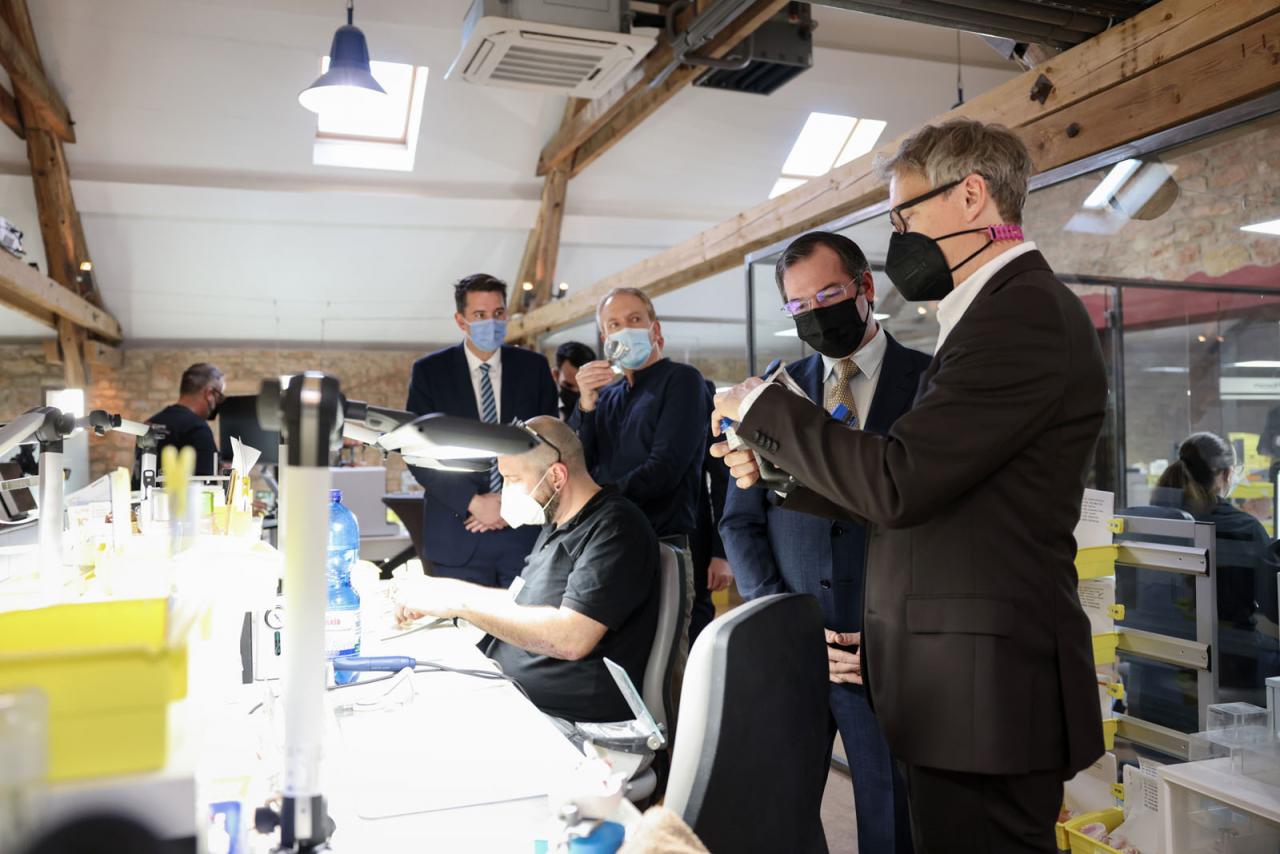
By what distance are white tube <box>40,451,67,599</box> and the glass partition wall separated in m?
2.78

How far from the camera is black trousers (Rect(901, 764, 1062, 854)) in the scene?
4.81ft

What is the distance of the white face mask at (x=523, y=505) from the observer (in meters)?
2.44

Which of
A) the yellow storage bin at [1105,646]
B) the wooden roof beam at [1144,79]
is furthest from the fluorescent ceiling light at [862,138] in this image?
the yellow storage bin at [1105,646]

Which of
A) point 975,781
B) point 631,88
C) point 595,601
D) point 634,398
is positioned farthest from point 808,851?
point 631,88

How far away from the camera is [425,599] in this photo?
2355mm

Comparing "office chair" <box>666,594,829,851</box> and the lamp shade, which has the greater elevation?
the lamp shade

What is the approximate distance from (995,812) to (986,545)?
409 mm

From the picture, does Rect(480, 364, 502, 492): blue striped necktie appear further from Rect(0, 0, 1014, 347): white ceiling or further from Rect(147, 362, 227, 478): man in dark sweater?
Rect(0, 0, 1014, 347): white ceiling

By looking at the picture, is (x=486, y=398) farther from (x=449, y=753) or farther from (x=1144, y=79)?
(x=1144, y=79)

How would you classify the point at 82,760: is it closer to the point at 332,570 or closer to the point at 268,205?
the point at 332,570

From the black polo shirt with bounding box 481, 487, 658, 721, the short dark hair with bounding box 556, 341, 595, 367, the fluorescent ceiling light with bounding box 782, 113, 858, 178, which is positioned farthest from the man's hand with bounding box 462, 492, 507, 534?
the fluorescent ceiling light with bounding box 782, 113, 858, 178

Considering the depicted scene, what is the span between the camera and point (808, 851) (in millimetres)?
1375

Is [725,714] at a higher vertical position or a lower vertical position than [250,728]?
higher

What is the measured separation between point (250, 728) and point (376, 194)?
7371 mm
